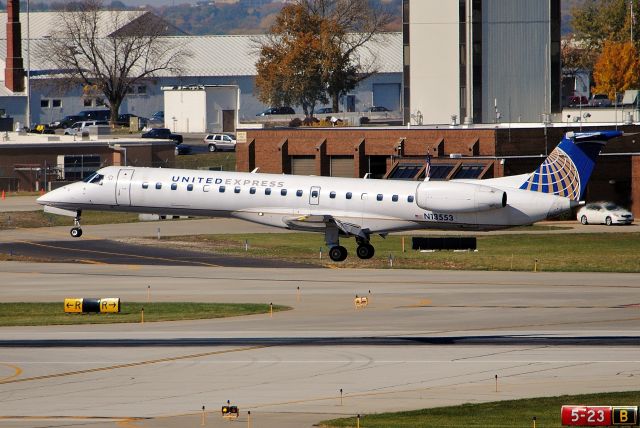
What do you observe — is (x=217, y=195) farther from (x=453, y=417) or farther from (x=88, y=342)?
(x=453, y=417)

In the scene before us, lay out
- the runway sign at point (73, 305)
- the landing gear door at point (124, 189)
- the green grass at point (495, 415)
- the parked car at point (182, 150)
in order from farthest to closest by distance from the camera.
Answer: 1. the parked car at point (182, 150)
2. the landing gear door at point (124, 189)
3. the runway sign at point (73, 305)
4. the green grass at point (495, 415)

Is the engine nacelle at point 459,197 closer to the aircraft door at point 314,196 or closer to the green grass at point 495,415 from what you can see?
the aircraft door at point 314,196

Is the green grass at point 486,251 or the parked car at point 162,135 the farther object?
the parked car at point 162,135

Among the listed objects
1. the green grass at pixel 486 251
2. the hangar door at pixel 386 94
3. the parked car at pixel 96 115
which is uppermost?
the hangar door at pixel 386 94

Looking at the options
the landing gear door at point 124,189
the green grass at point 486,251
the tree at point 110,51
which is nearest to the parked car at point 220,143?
the tree at point 110,51

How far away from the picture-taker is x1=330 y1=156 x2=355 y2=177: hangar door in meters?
83.0

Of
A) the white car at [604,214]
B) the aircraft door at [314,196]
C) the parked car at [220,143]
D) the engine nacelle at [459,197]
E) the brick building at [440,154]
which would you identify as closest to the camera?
the engine nacelle at [459,197]

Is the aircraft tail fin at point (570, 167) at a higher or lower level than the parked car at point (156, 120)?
lower

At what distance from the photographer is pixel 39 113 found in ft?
471

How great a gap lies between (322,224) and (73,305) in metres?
13.4

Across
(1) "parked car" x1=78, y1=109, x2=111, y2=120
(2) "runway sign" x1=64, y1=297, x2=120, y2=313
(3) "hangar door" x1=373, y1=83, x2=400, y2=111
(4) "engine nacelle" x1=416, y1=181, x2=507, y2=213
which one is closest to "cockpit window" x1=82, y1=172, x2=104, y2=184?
(2) "runway sign" x1=64, y1=297, x2=120, y2=313

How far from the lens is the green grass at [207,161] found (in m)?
104

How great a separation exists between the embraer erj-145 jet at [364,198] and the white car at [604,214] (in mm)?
20937

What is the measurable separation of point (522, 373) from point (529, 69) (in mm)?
61674
